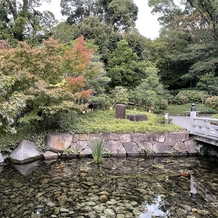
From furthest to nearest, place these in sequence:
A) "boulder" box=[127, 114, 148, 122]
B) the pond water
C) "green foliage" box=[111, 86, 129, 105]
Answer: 1. "green foliage" box=[111, 86, 129, 105]
2. "boulder" box=[127, 114, 148, 122]
3. the pond water

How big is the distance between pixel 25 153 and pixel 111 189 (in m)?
3.08

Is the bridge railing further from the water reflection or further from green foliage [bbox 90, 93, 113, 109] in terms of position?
green foliage [bbox 90, 93, 113, 109]

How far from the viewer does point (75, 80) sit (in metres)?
7.09

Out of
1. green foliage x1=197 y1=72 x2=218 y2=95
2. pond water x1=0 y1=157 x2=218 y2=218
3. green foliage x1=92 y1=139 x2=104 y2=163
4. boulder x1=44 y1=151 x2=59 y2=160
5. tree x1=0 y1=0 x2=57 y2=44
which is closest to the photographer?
pond water x1=0 y1=157 x2=218 y2=218

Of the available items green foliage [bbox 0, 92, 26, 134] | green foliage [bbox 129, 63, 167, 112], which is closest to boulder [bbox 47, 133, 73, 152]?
green foliage [bbox 0, 92, 26, 134]

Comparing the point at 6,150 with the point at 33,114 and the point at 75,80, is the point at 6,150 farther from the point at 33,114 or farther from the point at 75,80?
the point at 75,80

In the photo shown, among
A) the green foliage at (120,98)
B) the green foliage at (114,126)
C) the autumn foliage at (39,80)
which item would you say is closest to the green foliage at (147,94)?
the green foliage at (120,98)

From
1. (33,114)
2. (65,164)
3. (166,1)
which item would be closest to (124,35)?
(166,1)

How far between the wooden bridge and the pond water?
2.16 ft

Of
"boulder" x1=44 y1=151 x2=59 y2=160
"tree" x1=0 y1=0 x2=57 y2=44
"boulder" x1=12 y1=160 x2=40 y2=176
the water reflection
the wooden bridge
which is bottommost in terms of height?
"boulder" x1=12 y1=160 x2=40 y2=176

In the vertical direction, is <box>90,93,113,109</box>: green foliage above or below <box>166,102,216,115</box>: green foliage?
above

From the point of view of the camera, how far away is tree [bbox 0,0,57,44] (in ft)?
37.5

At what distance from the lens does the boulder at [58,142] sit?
6.70 metres

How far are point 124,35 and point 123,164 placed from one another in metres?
10.8
